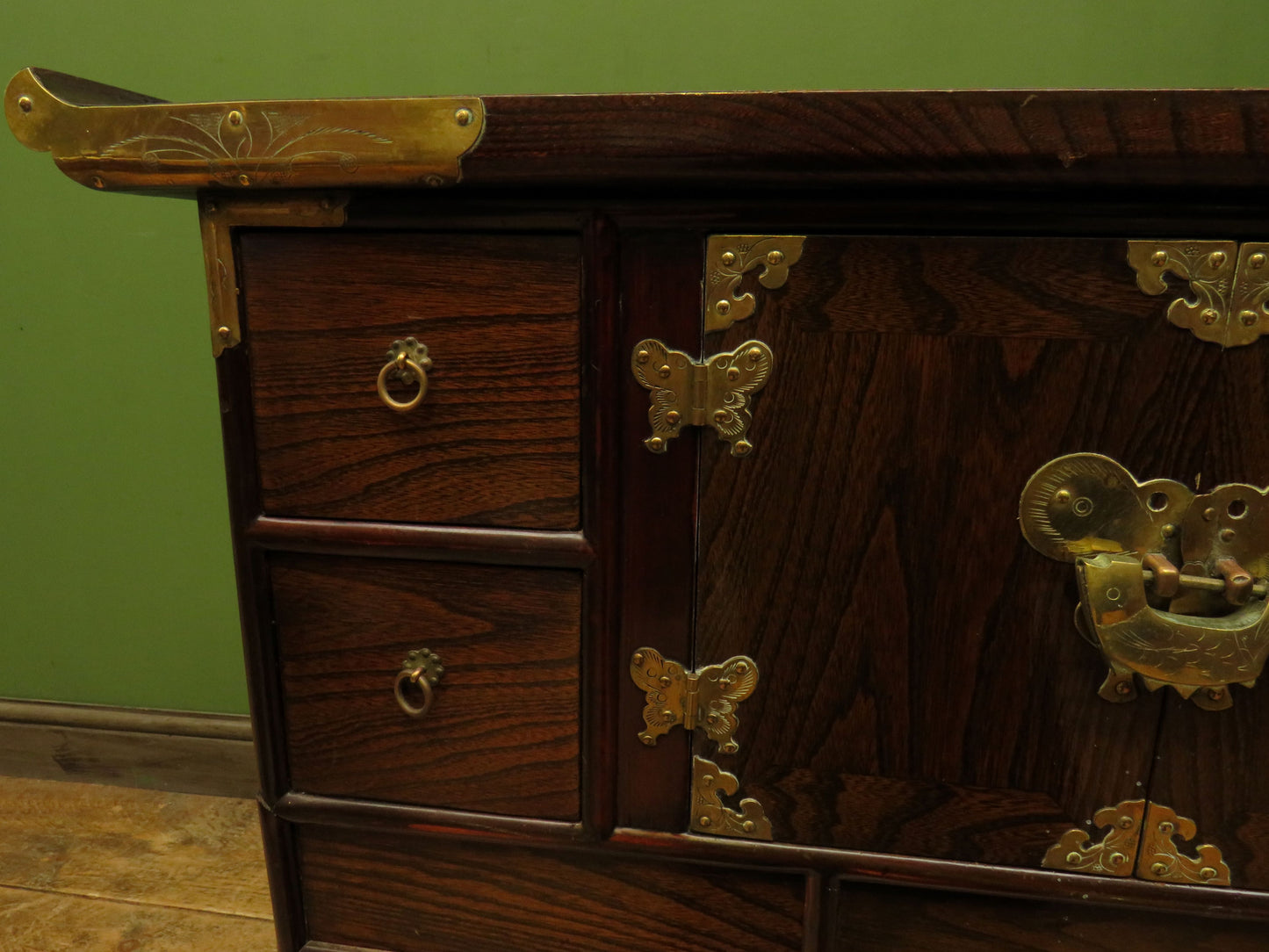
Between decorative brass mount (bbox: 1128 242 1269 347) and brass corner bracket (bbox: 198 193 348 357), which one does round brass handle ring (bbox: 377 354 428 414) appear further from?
decorative brass mount (bbox: 1128 242 1269 347)

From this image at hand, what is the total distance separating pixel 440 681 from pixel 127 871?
0.70 metres

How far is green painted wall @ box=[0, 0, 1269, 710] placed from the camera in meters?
0.90

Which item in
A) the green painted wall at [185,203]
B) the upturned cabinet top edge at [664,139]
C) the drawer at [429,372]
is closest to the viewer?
the upturned cabinet top edge at [664,139]

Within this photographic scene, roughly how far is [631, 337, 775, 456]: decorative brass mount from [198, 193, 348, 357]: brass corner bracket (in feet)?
0.77

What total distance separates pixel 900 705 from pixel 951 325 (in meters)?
0.27

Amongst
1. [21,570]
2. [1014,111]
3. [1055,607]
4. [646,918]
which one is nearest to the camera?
[1014,111]

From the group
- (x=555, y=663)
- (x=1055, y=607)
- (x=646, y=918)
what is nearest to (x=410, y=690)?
(x=555, y=663)

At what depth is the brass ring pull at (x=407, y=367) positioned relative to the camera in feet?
1.90

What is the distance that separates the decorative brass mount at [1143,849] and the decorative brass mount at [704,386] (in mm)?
371

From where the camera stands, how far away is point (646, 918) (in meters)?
0.68

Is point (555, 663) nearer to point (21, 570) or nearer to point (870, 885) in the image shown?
point (870, 885)

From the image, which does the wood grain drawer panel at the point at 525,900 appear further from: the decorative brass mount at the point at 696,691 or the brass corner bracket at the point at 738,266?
the brass corner bracket at the point at 738,266

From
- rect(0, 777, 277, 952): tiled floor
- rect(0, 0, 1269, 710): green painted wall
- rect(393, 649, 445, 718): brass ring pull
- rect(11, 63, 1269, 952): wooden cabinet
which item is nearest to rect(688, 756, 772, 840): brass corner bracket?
rect(11, 63, 1269, 952): wooden cabinet

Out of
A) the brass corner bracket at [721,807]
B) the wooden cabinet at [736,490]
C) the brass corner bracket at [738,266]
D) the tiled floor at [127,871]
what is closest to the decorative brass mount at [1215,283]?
the wooden cabinet at [736,490]
